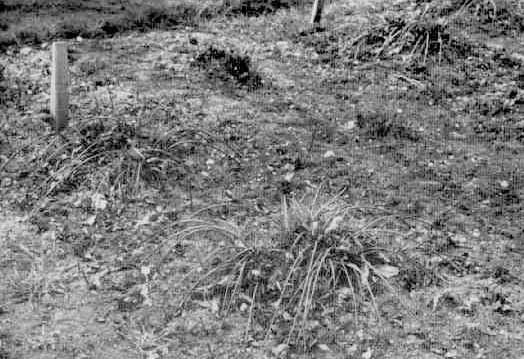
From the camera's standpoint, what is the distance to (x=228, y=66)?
24.9 ft

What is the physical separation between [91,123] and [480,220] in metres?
3.44

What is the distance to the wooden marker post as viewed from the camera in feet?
20.0

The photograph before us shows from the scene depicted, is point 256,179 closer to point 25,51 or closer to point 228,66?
point 228,66

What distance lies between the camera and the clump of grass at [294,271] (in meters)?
4.35

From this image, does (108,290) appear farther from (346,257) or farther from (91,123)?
(91,123)

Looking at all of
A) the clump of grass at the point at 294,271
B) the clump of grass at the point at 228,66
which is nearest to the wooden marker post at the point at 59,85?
the clump of grass at the point at 228,66

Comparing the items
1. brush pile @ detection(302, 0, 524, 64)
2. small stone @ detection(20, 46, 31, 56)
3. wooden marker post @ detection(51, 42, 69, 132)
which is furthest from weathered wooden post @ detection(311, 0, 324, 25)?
wooden marker post @ detection(51, 42, 69, 132)

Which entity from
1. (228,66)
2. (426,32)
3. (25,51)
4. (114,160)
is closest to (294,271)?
(114,160)

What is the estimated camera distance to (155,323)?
14.3 ft

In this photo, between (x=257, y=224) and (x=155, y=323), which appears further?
(x=257, y=224)

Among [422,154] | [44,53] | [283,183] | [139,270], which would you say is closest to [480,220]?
[422,154]

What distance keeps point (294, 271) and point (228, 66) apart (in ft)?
12.0

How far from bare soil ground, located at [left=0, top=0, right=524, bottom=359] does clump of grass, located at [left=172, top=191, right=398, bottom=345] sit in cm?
3

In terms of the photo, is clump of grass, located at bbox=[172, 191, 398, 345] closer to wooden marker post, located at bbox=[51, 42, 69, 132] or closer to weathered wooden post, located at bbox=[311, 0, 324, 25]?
wooden marker post, located at bbox=[51, 42, 69, 132]
